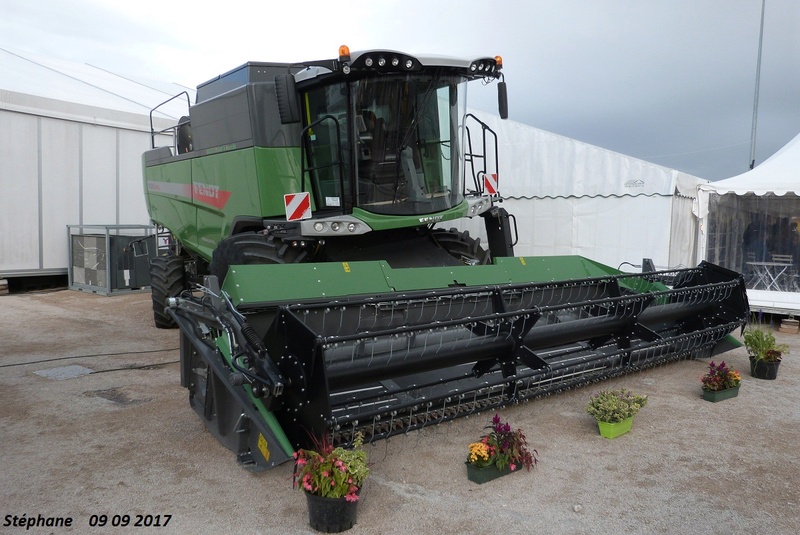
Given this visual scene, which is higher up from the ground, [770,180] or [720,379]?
[770,180]

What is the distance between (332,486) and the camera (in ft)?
9.38

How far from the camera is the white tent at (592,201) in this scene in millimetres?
8906

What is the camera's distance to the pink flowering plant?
2.85m

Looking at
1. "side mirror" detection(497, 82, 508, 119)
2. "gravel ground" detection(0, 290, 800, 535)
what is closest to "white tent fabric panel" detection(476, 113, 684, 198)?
"side mirror" detection(497, 82, 508, 119)

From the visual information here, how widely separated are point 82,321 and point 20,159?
4.68 metres

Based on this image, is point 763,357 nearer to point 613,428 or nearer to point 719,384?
point 719,384

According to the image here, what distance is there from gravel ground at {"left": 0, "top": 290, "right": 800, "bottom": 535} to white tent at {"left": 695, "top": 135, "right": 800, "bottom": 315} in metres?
3.58

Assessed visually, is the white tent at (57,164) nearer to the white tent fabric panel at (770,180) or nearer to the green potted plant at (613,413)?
the white tent fabric panel at (770,180)

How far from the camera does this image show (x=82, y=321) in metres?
8.95

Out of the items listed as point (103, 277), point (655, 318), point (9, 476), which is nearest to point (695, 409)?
point (655, 318)

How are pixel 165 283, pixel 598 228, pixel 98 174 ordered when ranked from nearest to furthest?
1. pixel 165 283
2. pixel 598 228
3. pixel 98 174

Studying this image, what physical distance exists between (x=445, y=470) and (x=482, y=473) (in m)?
0.26

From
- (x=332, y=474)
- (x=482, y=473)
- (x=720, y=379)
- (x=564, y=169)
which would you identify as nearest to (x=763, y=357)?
(x=720, y=379)

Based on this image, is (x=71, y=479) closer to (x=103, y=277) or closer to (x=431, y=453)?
(x=431, y=453)
